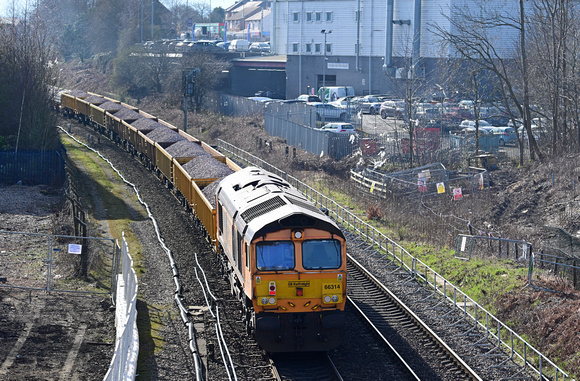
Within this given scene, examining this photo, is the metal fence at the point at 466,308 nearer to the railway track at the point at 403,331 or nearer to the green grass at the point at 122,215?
the railway track at the point at 403,331

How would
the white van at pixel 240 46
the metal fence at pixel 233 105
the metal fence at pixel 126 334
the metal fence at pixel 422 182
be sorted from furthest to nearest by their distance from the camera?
the white van at pixel 240 46 < the metal fence at pixel 233 105 < the metal fence at pixel 422 182 < the metal fence at pixel 126 334

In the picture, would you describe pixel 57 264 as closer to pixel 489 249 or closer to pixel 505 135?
pixel 489 249

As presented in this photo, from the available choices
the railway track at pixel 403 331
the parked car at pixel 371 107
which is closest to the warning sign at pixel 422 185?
the railway track at pixel 403 331

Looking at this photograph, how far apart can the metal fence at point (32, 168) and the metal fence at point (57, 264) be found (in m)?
9.48

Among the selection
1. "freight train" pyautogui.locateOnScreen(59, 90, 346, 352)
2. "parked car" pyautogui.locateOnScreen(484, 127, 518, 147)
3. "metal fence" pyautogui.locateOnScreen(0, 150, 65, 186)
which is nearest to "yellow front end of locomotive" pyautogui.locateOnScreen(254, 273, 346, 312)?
"freight train" pyautogui.locateOnScreen(59, 90, 346, 352)

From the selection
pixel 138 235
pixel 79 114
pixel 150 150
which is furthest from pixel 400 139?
pixel 79 114

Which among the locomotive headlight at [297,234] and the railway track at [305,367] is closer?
the railway track at [305,367]

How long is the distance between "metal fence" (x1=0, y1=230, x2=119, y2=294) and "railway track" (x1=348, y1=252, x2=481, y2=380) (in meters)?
7.34

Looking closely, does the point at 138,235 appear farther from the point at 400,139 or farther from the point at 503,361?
the point at 400,139

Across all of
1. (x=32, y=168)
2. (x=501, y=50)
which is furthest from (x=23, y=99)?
(x=501, y=50)

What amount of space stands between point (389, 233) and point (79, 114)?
1529 inches

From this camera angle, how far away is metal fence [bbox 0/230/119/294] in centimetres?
1962

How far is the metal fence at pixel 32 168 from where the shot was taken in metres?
33.0

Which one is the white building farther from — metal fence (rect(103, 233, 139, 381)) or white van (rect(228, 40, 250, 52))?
metal fence (rect(103, 233, 139, 381))
